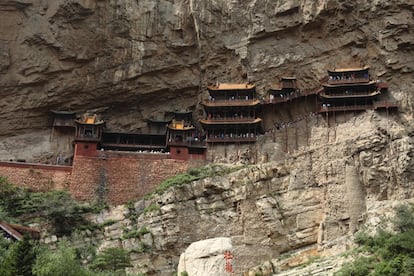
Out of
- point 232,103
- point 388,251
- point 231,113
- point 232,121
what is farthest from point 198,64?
point 388,251

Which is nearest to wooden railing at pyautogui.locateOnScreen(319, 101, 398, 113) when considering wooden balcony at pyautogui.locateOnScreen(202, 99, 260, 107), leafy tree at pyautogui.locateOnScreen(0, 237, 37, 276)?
wooden balcony at pyautogui.locateOnScreen(202, 99, 260, 107)

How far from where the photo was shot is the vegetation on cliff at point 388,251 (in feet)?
92.9

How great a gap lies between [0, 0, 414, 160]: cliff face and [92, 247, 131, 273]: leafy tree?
507 inches

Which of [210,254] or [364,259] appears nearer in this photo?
[210,254]

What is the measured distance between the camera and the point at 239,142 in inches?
1667

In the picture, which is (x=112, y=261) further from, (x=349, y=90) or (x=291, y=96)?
(x=349, y=90)

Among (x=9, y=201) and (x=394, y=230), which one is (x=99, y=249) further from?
(x=394, y=230)

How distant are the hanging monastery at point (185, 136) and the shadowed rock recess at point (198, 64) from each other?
0.71m

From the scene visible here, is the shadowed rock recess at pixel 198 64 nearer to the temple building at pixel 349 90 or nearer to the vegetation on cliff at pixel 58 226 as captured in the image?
the temple building at pixel 349 90

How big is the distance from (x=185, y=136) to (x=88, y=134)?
20.0 ft

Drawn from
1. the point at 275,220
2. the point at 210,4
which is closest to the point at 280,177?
the point at 275,220

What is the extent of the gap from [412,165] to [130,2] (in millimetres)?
20580

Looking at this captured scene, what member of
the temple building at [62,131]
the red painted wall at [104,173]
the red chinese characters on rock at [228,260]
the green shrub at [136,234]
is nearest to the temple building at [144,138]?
the temple building at [62,131]

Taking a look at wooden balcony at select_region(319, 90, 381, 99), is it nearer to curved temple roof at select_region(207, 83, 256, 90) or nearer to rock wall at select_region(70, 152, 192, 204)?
curved temple roof at select_region(207, 83, 256, 90)
